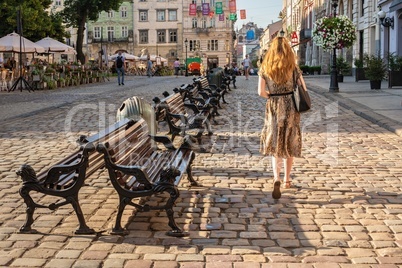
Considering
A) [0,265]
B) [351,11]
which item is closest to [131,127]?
[0,265]

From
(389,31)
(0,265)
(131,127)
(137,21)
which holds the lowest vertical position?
(0,265)

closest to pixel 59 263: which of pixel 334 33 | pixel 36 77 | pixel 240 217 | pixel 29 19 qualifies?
pixel 240 217

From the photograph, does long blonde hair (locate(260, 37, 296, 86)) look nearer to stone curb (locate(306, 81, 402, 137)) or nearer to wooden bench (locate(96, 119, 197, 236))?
wooden bench (locate(96, 119, 197, 236))

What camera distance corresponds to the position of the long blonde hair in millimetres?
6445

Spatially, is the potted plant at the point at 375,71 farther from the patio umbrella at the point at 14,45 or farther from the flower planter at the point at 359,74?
the patio umbrella at the point at 14,45

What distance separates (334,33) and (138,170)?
73.2ft

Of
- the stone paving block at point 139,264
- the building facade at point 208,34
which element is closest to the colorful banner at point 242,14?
the building facade at point 208,34

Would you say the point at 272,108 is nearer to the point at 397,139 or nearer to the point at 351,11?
the point at 397,139

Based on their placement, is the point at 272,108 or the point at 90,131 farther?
the point at 90,131

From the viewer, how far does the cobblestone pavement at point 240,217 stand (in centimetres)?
447

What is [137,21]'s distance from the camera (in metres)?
89.7

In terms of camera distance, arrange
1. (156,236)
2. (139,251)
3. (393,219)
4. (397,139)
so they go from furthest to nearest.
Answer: (397,139), (393,219), (156,236), (139,251)

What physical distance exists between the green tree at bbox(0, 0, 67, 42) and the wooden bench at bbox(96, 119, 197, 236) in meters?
35.7

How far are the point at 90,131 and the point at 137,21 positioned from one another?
79.5 meters
